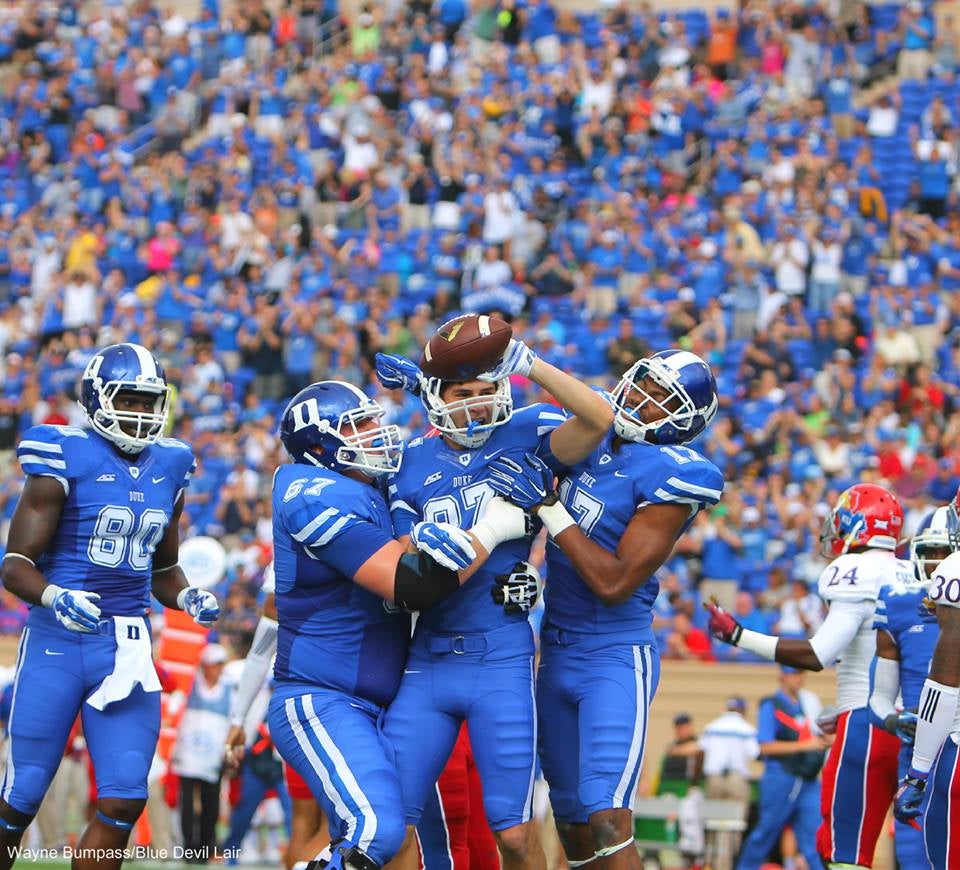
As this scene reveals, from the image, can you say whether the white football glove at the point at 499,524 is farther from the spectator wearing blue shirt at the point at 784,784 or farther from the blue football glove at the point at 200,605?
the spectator wearing blue shirt at the point at 784,784

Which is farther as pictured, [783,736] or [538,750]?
[783,736]

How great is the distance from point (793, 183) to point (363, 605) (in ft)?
41.1

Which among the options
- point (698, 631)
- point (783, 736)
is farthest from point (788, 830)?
point (698, 631)

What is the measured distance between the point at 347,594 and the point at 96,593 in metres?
1.22

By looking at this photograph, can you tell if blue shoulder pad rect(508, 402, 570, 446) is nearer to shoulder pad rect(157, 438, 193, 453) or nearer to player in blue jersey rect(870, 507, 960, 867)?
shoulder pad rect(157, 438, 193, 453)

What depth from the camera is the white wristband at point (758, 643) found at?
22.3 feet

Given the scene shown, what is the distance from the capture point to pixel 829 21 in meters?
19.3

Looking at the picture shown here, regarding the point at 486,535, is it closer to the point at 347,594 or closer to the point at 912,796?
the point at 347,594

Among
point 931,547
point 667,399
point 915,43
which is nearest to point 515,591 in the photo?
point 667,399

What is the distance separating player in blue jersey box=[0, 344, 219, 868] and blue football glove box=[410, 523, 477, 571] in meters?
1.39

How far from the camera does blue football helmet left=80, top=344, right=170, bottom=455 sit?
6.58m

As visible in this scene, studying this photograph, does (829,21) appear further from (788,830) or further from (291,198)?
(788,830)

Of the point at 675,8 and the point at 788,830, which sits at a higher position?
the point at 675,8

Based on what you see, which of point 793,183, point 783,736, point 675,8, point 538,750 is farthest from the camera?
point 675,8
